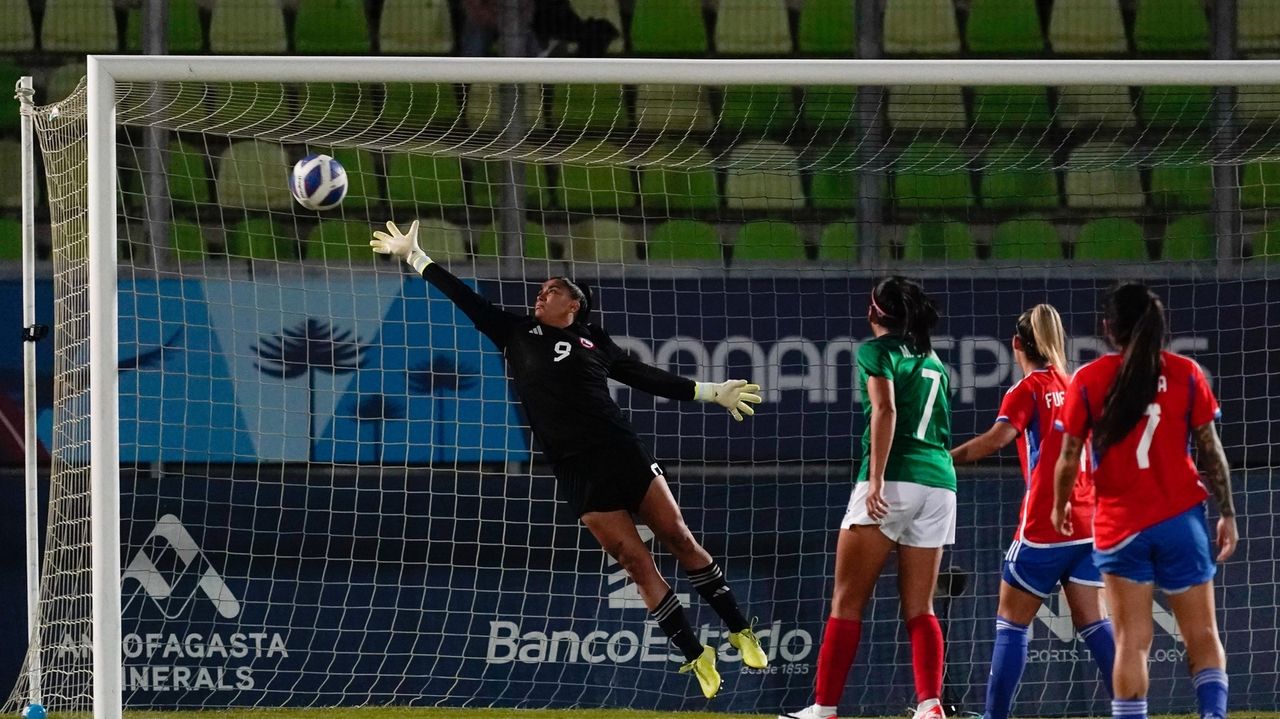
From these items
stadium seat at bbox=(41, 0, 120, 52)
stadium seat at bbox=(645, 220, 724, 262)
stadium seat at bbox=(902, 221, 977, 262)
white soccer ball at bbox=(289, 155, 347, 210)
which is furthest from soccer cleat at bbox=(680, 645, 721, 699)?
stadium seat at bbox=(41, 0, 120, 52)

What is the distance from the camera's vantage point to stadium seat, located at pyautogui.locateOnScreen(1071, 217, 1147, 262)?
9859 millimetres

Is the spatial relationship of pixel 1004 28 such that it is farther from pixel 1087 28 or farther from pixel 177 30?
pixel 177 30

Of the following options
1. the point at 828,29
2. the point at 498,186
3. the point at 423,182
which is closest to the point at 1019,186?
the point at 828,29

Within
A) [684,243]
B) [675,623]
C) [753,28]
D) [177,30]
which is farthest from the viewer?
[753,28]

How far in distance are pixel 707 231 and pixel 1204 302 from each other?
10.4 ft

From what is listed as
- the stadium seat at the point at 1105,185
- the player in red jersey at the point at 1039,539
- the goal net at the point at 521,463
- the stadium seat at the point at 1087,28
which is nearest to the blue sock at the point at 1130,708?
the player in red jersey at the point at 1039,539

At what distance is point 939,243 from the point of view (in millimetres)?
9742

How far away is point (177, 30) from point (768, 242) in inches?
170

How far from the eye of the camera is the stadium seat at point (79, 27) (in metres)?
10.1

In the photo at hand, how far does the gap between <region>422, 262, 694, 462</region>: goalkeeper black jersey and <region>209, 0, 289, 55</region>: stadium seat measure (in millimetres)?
4181

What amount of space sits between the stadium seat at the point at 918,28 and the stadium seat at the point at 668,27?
4.37 feet

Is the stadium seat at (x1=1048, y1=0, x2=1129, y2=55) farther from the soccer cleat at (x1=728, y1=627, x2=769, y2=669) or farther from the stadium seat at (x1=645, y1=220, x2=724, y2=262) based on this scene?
the soccer cleat at (x1=728, y1=627, x2=769, y2=669)

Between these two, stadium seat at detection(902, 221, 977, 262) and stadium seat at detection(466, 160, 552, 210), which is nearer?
stadium seat at detection(902, 221, 977, 262)

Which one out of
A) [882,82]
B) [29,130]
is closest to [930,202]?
[882,82]
